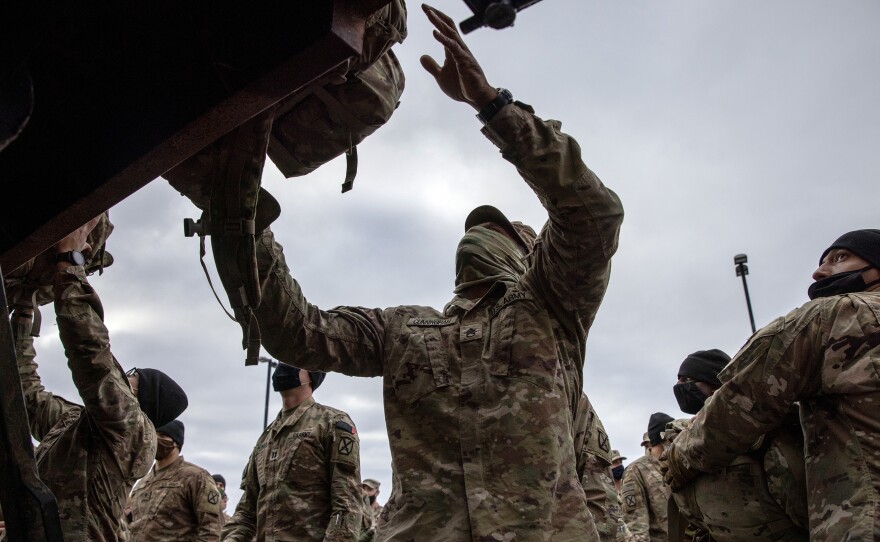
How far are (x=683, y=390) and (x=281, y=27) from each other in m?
4.39

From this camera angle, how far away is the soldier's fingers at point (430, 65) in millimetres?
3104

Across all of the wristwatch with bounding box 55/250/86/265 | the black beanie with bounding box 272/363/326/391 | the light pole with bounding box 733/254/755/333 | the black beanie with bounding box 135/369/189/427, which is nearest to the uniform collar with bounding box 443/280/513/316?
the wristwatch with bounding box 55/250/86/265

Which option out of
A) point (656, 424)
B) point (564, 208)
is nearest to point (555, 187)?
point (564, 208)

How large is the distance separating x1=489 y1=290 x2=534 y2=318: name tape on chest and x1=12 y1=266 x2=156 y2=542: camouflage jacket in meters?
2.32

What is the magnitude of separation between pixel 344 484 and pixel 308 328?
3.31m

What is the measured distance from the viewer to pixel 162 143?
78.8 inches

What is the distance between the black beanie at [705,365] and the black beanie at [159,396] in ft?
12.8

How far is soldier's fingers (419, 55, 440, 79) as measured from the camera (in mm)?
3104

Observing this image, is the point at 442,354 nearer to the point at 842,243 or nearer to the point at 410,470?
the point at 410,470

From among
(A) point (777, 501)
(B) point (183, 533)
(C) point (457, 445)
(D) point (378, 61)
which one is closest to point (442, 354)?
(C) point (457, 445)

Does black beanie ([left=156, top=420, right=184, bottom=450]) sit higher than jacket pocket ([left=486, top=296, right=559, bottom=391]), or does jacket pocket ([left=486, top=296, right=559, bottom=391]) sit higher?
black beanie ([left=156, top=420, right=184, bottom=450])

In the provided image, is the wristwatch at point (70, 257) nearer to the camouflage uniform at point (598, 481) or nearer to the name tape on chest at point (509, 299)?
the name tape on chest at point (509, 299)

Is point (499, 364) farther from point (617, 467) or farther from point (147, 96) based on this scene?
point (617, 467)

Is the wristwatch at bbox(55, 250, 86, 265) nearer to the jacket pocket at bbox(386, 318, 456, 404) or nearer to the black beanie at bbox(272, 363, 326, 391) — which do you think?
the jacket pocket at bbox(386, 318, 456, 404)
